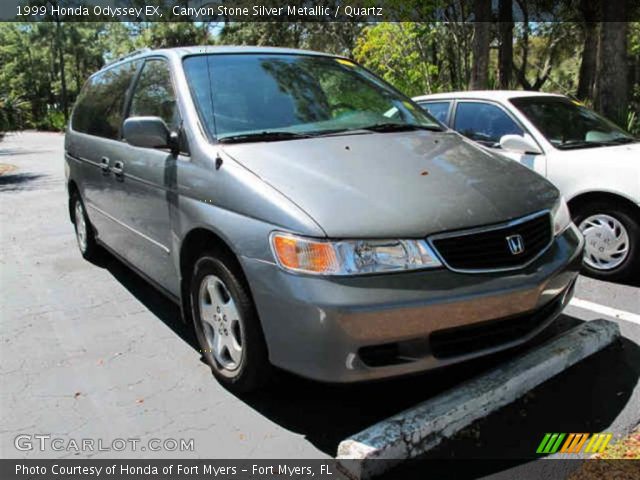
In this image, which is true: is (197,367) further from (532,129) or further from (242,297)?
(532,129)

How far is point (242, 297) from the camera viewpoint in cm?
267

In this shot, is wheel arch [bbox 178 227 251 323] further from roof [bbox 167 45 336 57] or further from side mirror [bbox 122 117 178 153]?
roof [bbox 167 45 336 57]

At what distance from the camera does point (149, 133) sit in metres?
3.18

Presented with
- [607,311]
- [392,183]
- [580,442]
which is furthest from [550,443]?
[607,311]

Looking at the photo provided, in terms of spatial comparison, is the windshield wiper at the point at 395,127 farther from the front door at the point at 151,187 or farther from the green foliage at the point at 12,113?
the green foliage at the point at 12,113

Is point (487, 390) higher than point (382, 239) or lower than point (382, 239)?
lower

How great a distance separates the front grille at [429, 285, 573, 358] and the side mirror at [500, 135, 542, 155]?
2.47 meters

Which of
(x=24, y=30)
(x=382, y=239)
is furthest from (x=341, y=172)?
(x=24, y=30)

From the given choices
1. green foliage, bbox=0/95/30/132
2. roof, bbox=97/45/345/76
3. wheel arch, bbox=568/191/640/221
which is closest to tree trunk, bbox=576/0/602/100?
wheel arch, bbox=568/191/640/221

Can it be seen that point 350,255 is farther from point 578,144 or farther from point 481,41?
point 481,41

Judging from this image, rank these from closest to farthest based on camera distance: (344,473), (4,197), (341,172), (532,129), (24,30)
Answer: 1. (344,473)
2. (341,172)
3. (532,129)
4. (4,197)
5. (24,30)

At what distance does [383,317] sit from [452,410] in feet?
2.02

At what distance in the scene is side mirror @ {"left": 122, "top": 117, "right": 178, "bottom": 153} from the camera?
10.4 ft

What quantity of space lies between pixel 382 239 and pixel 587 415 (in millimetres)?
1392
